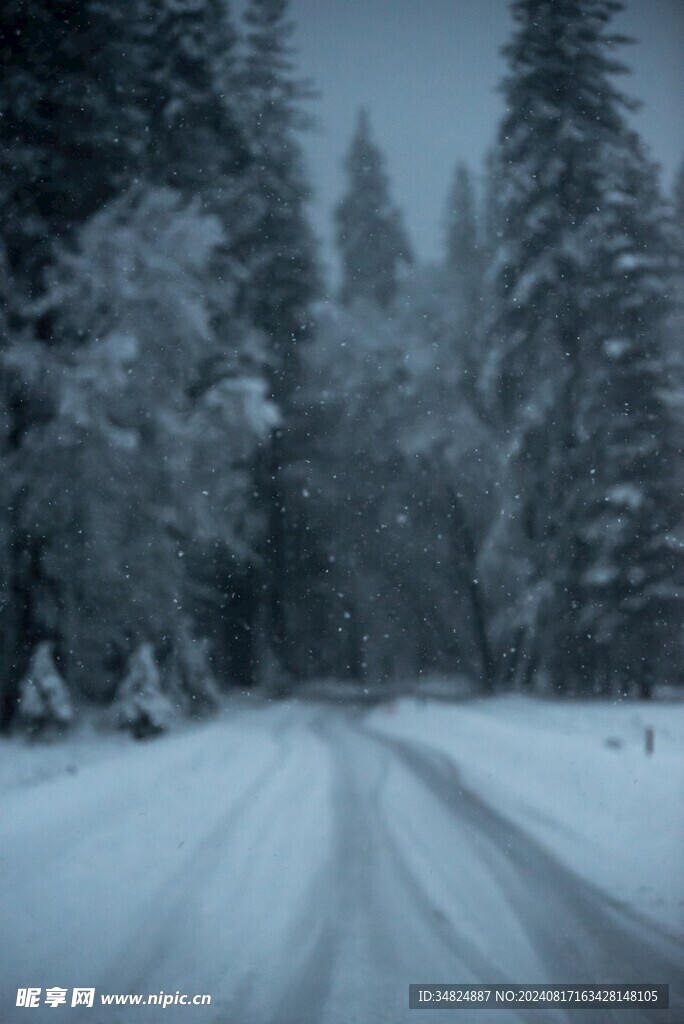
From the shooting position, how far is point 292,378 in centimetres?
2364

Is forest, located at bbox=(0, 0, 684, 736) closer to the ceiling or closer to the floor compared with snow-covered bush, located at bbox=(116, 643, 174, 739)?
closer to the ceiling

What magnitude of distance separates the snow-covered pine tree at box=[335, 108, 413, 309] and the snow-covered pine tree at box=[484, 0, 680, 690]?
171 inches

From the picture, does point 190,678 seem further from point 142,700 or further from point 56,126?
point 56,126

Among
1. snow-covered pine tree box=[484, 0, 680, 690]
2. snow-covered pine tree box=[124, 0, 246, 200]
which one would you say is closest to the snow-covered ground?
snow-covered pine tree box=[484, 0, 680, 690]

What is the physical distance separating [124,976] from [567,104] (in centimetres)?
1944

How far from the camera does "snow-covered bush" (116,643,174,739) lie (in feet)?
48.0

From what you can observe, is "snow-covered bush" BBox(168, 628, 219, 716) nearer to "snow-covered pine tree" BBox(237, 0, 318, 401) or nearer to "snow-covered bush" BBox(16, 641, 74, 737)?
"snow-covered bush" BBox(16, 641, 74, 737)

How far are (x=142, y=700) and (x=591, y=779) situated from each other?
24.5 ft

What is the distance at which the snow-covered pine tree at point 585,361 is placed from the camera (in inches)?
710

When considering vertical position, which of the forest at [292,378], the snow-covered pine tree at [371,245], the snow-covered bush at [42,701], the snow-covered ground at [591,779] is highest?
the snow-covered pine tree at [371,245]

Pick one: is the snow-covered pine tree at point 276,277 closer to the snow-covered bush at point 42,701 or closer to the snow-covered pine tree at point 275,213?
the snow-covered pine tree at point 275,213

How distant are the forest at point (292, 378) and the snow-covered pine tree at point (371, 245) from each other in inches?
4.0

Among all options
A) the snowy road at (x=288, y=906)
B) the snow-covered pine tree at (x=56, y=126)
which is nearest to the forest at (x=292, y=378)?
the snow-covered pine tree at (x=56, y=126)

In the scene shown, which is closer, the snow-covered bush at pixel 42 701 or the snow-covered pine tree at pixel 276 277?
the snow-covered bush at pixel 42 701
